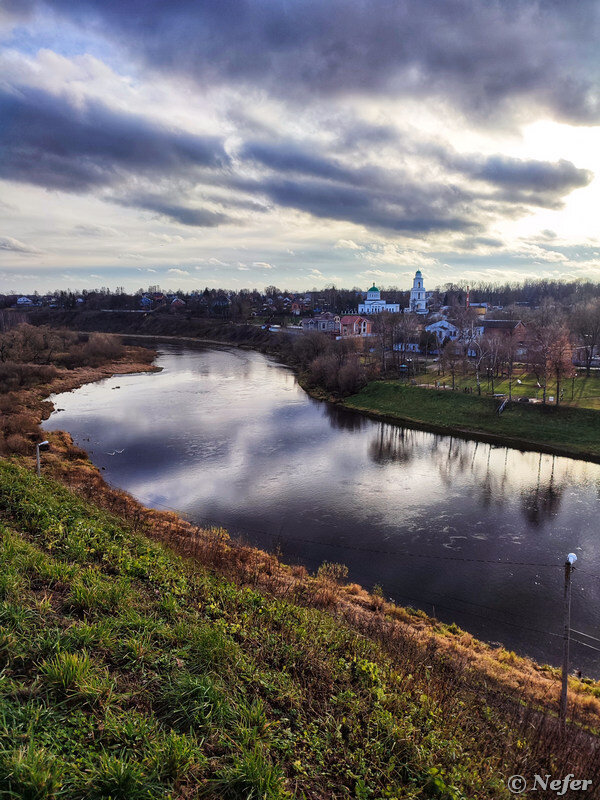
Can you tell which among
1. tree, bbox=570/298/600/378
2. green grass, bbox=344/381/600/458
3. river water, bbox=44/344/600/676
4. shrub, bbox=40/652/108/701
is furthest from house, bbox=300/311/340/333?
shrub, bbox=40/652/108/701

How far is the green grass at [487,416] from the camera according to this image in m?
26.0

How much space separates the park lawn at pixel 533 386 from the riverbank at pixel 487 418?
6.17ft

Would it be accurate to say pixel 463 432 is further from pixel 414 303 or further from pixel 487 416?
pixel 414 303

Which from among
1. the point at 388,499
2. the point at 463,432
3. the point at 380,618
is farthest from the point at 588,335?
the point at 380,618

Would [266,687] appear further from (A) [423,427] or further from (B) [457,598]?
(A) [423,427]

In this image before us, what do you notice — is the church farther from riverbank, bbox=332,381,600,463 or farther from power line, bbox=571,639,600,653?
power line, bbox=571,639,600,653

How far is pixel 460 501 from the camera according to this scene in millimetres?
18828

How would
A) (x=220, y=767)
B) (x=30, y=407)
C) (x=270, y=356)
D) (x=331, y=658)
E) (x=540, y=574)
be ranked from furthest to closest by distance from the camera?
1. (x=270, y=356)
2. (x=30, y=407)
3. (x=540, y=574)
4. (x=331, y=658)
5. (x=220, y=767)

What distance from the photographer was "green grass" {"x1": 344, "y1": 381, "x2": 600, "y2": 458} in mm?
26016

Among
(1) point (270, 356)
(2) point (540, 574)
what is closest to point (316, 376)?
(1) point (270, 356)

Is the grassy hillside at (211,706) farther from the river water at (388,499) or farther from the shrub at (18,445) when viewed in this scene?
the shrub at (18,445)

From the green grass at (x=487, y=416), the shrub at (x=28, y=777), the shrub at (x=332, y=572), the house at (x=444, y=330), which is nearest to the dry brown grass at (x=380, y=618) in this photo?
the shrub at (x=332, y=572)

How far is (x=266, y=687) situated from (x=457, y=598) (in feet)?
32.3

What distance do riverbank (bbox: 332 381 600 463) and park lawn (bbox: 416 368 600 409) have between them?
188cm
